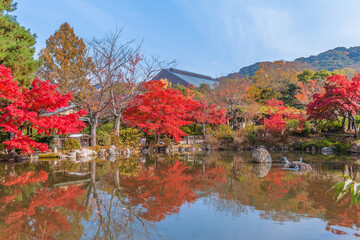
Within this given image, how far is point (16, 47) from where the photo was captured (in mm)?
11602

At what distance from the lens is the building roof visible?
1709 inches

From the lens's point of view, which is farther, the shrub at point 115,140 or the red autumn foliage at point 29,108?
the shrub at point 115,140

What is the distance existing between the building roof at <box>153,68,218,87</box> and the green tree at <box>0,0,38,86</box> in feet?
96.5

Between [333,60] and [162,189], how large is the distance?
2319 inches

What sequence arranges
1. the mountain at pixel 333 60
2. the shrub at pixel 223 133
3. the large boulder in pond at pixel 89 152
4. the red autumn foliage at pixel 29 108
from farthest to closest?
the mountain at pixel 333 60 < the shrub at pixel 223 133 < the large boulder in pond at pixel 89 152 < the red autumn foliage at pixel 29 108

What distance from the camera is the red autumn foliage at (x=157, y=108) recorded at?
15.2 metres

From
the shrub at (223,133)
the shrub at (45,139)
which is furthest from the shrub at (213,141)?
the shrub at (45,139)

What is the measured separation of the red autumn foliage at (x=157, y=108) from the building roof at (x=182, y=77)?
2574 cm

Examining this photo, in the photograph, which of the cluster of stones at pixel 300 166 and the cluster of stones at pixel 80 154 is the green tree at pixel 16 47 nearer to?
the cluster of stones at pixel 80 154

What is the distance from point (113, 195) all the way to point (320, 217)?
3.86 metres

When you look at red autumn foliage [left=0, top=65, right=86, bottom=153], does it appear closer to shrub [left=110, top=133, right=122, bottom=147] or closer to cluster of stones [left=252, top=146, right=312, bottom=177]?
shrub [left=110, top=133, right=122, bottom=147]

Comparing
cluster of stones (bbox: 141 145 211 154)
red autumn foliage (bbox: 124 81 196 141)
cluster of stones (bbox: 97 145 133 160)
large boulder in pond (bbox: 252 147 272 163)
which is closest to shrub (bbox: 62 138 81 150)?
cluster of stones (bbox: 97 145 133 160)

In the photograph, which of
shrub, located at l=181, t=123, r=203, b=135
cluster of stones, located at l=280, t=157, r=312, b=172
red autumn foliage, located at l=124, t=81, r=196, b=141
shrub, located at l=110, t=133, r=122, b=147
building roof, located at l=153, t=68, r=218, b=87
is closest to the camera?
cluster of stones, located at l=280, t=157, r=312, b=172

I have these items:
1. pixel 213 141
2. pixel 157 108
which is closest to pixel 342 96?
pixel 213 141
